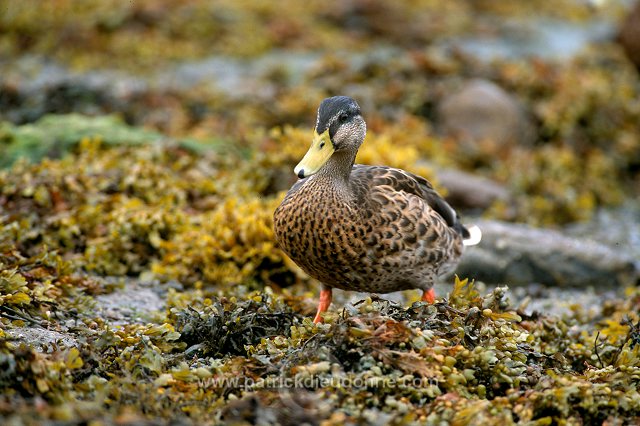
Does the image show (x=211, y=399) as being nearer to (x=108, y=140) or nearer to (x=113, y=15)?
(x=108, y=140)

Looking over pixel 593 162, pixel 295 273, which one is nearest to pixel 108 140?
pixel 295 273

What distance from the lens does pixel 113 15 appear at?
13.1 metres

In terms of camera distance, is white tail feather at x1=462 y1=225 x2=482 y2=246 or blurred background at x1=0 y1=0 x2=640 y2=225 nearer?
white tail feather at x1=462 y1=225 x2=482 y2=246

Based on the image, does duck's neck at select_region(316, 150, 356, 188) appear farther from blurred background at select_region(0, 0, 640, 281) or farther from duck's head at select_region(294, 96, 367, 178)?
blurred background at select_region(0, 0, 640, 281)

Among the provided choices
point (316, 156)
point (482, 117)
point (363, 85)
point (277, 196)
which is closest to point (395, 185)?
Answer: point (316, 156)

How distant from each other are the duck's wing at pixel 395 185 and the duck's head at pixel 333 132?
0.84 ft

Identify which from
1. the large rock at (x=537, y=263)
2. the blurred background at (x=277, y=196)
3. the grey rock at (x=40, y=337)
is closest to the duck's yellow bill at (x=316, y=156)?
the blurred background at (x=277, y=196)

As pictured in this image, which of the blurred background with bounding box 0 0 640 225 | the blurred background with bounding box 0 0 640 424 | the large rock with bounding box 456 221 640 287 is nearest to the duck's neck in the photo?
the blurred background with bounding box 0 0 640 424

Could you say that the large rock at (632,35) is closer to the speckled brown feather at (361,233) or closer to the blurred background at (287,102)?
the blurred background at (287,102)

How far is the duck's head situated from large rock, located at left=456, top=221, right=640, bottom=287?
2775 millimetres

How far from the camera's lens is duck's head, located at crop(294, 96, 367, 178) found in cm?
486

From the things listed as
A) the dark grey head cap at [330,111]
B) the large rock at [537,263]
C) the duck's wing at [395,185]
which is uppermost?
the dark grey head cap at [330,111]

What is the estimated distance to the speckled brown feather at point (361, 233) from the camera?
199 inches

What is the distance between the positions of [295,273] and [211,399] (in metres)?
2.71
